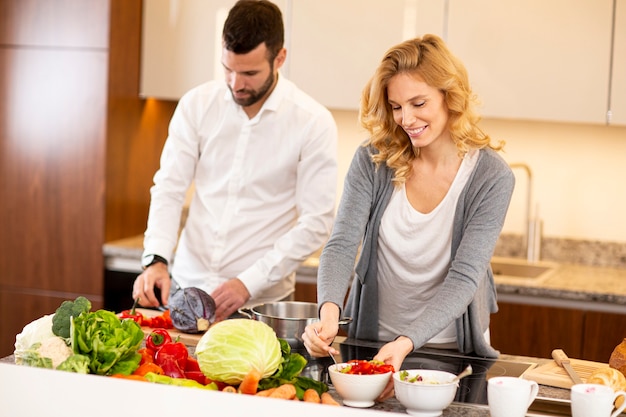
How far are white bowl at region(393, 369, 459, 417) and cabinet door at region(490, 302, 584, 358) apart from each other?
180cm

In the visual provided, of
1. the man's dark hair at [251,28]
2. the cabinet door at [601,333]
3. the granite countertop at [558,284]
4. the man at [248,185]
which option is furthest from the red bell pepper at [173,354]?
the cabinet door at [601,333]

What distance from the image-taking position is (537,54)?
11.5 feet

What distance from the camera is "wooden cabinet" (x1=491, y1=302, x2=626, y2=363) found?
3.24 metres

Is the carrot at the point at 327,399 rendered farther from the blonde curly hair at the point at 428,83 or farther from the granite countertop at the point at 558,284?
the granite countertop at the point at 558,284

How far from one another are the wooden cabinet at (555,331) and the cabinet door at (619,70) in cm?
80

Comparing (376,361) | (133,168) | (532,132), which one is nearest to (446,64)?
(376,361)

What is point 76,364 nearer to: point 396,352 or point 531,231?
point 396,352

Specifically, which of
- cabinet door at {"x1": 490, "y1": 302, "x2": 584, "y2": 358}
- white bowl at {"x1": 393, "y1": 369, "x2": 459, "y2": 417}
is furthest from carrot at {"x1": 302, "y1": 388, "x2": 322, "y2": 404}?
cabinet door at {"x1": 490, "y1": 302, "x2": 584, "y2": 358}

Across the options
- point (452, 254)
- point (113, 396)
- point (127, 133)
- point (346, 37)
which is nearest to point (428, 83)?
point (452, 254)

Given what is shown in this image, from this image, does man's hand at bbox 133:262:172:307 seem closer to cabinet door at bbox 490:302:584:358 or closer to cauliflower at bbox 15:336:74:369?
cauliflower at bbox 15:336:74:369

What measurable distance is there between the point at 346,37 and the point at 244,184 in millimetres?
1146

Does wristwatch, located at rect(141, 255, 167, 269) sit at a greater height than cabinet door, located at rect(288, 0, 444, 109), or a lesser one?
lesser

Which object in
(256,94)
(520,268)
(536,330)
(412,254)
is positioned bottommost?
(536,330)

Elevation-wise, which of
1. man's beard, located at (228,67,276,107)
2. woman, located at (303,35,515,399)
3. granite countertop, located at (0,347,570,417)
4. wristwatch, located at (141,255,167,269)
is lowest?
granite countertop, located at (0,347,570,417)
